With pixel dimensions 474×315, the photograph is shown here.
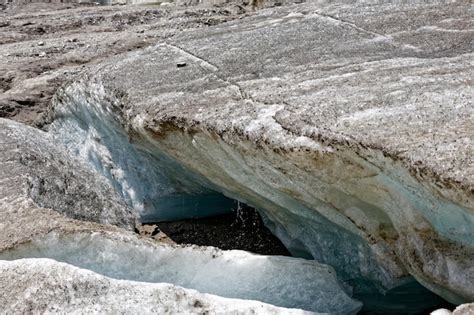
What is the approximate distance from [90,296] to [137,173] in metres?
1.71

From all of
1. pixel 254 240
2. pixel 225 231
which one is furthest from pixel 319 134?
pixel 225 231

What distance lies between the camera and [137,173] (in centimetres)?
365

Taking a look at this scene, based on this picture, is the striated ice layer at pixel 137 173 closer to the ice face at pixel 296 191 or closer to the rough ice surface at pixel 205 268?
the ice face at pixel 296 191

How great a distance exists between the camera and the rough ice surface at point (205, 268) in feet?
7.36

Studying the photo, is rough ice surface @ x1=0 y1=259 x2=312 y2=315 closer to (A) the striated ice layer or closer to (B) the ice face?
(B) the ice face

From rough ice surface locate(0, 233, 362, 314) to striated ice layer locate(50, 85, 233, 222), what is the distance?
3.40 feet

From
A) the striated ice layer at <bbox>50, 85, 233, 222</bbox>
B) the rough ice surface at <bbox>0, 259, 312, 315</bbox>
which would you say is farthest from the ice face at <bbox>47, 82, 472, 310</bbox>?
the rough ice surface at <bbox>0, 259, 312, 315</bbox>

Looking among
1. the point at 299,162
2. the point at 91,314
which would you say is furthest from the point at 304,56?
the point at 91,314

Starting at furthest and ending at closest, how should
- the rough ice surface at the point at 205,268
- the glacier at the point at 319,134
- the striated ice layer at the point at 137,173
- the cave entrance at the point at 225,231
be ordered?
the striated ice layer at the point at 137,173 < the cave entrance at the point at 225,231 < the rough ice surface at the point at 205,268 < the glacier at the point at 319,134

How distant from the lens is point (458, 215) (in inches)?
71.5

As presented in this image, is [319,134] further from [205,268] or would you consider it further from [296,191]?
[205,268]

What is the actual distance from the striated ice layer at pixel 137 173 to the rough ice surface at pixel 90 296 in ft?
4.41

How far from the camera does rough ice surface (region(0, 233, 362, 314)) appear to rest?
7.36 ft

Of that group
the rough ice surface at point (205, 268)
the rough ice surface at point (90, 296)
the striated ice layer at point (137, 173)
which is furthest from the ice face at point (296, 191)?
the rough ice surface at point (90, 296)
